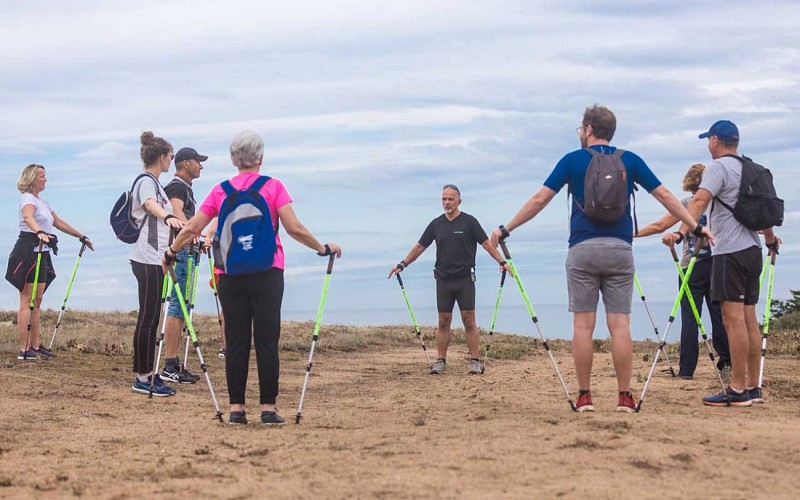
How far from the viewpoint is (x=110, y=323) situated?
2534 centimetres

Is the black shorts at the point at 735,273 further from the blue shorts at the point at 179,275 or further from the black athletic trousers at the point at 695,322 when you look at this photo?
the blue shorts at the point at 179,275

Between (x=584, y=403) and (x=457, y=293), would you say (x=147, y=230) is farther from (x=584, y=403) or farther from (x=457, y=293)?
(x=584, y=403)

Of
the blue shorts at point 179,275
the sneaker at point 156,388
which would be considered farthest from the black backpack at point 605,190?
the sneaker at point 156,388

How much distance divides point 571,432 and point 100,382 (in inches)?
311

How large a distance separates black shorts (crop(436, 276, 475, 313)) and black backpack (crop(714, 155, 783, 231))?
5.52 m

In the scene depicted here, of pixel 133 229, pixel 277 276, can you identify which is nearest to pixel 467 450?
pixel 277 276

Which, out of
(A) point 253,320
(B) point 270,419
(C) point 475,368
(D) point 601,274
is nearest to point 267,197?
(A) point 253,320

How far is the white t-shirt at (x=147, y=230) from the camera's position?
11.6 meters

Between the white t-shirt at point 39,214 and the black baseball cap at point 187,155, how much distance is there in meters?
3.90

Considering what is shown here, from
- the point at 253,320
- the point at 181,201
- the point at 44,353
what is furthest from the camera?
the point at 44,353

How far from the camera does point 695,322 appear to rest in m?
12.7

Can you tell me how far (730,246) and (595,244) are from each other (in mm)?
1946

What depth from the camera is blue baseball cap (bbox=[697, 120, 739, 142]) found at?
33.3 ft

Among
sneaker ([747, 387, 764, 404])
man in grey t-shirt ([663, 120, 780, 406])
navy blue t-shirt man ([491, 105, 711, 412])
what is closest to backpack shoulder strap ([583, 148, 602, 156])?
navy blue t-shirt man ([491, 105, 711, 412])
